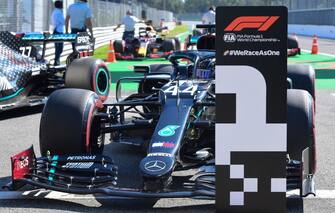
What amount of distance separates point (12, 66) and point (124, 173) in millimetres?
3946

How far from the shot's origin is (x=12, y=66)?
348 inches

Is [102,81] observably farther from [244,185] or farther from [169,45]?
[169,45]

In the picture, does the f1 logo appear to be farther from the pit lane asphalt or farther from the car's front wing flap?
the pit lane asphalt

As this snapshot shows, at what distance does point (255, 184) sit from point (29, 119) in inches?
206

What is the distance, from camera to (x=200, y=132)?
557 cm

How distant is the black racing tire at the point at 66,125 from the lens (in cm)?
517

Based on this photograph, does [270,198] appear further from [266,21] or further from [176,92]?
[176,92]

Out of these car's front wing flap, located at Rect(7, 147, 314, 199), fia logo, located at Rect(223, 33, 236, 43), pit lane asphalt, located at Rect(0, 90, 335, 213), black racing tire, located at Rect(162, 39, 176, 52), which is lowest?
pit lane asphalt, located at Rect(0, 90, 335, 213)

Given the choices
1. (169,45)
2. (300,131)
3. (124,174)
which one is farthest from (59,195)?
(169,45)

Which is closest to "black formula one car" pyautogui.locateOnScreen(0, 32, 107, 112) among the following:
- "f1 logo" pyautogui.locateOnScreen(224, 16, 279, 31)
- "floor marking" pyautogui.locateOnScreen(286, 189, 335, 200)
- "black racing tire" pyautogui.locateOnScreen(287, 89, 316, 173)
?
"black racing tire" pyautogui.locateOnScreen(287, 89, 316, 173)

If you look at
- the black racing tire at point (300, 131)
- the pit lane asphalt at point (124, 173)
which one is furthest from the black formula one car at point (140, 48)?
the black racing tire at point (300, 131)

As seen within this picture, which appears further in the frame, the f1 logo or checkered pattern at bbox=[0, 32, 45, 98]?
checkered pattern at bbox=[0, 32, 45, 98]

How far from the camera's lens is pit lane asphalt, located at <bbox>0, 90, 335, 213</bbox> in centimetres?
452

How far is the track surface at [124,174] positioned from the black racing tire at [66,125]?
0.50m
